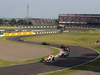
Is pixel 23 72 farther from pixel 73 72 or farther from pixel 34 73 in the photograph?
pixel 73 72

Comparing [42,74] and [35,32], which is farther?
[35,32]

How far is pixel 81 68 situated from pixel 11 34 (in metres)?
76.3

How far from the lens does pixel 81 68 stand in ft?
106

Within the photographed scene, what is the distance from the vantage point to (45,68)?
32.3 metres

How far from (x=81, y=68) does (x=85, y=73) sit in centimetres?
344

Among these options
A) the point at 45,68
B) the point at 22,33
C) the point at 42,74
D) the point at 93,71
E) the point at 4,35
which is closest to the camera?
the point at 42,74

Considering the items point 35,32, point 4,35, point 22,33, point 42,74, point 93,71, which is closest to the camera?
point 42,74

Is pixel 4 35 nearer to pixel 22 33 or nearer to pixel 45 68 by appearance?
pixel 22 33

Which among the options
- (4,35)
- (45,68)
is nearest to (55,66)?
(45,68)

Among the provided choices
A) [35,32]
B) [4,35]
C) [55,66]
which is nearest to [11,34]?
[4,35]

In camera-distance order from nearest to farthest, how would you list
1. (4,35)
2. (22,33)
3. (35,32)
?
(4,35) < (22,33) < (35,32)

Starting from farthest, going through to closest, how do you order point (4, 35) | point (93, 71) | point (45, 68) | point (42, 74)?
point (4, 35), point (45, 68), point (93, 71), point (42, 74)

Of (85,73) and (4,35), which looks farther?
(4,35)

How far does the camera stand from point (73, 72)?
29.7 metres
